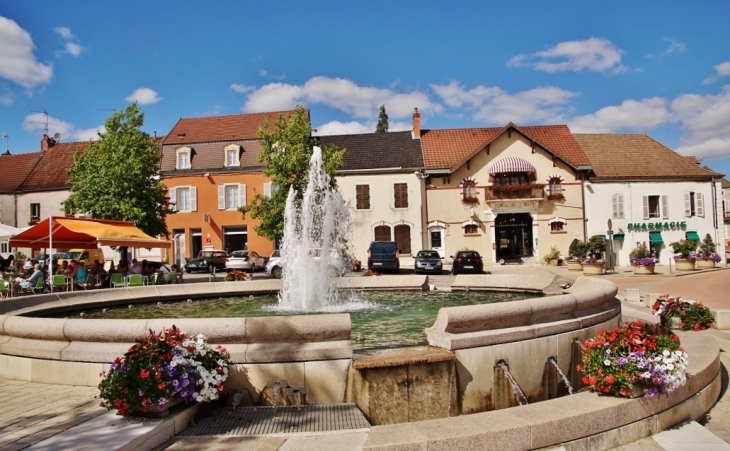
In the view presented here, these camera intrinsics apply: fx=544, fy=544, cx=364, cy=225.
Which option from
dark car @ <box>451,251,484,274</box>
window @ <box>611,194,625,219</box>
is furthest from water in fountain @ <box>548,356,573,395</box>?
window @ <box>611,194,625,219</box>

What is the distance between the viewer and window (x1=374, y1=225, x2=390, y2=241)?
36562 mm

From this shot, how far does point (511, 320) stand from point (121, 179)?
24674 millimetres

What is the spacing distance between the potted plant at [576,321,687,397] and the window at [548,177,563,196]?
32.2 metres

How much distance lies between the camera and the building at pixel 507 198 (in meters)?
35.9

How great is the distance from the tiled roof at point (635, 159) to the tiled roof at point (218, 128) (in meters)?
22.1

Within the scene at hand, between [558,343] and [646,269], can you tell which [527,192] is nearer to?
[646,269]

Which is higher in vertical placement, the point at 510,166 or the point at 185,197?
the point at 510,166

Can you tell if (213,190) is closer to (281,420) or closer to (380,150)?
(380,150)

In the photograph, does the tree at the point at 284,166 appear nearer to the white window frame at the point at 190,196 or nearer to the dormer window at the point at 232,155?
the dormer window at the point at 232,155

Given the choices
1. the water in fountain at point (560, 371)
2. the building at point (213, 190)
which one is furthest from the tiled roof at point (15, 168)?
the water in fountain at point (560, 371)

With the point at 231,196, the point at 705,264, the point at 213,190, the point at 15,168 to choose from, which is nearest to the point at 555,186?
the point at 705,264

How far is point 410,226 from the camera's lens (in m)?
36.3

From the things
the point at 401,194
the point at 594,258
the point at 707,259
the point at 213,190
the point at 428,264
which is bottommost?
the point at 707,259

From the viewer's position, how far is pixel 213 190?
127 feet
